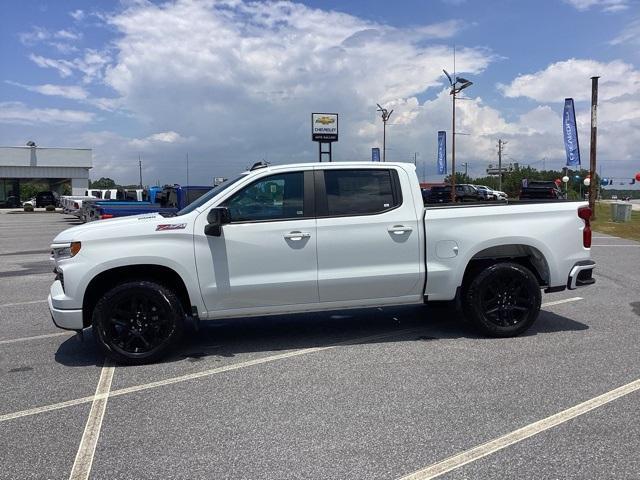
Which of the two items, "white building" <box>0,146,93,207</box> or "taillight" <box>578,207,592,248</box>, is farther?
"white building" <box>0,146,93,207</box>

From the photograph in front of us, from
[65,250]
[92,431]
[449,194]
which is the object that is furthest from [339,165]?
[449,194]

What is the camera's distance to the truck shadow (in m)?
5.80

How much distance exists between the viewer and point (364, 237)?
5.67m

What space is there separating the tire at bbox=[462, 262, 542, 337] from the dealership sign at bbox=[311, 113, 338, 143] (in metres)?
39.1

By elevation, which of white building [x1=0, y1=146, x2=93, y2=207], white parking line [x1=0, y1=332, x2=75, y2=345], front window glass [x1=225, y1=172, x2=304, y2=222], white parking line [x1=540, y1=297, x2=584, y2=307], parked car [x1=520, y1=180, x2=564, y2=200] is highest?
white building [x1=0, y1=146, x2=93, y2=207]

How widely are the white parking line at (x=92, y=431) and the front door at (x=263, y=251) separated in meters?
1.14

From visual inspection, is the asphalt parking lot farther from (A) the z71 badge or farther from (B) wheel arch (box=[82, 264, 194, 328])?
(A) the z71 badge

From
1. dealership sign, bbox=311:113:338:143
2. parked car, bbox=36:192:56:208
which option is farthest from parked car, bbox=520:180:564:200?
parked car, bbox=36:192:56:208

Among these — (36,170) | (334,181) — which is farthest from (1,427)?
(36,170)

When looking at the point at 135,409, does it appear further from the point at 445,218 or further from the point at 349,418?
the point at 445,218

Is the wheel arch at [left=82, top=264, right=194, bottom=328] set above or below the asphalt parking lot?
above

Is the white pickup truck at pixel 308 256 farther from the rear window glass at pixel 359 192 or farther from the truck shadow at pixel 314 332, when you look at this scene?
the truck shadow at pixel 314 332

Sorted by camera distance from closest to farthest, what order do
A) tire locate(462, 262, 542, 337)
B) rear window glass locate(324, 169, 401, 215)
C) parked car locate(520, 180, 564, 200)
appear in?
rear window glass locate(324, 169, 401, 215)
tire locate(462, 262, 542, 337)
parked car locate(520, 180, 564, 200)

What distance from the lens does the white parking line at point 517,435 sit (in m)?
3.29
